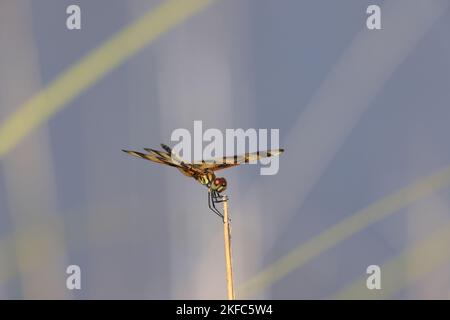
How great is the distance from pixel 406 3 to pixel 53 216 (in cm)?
172

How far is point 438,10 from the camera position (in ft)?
9.53

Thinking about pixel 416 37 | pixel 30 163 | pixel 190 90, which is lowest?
pixel 30 163

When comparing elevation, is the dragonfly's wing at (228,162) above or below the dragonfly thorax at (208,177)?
above

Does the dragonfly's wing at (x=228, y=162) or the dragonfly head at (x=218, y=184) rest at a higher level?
the dragonfly's wing at (x=228, y=162)

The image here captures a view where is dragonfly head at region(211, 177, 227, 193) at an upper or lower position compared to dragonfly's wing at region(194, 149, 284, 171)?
lower

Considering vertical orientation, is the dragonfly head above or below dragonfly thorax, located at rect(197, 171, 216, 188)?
below

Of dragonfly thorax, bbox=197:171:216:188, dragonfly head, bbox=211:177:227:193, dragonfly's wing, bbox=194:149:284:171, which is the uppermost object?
dragonfly's wing, bbox=194:149:284:171

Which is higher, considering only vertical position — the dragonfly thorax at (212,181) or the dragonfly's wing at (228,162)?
the dragonfly's wing at (228,162)

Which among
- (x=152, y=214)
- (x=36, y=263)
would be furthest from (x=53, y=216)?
(x=152, y=214)

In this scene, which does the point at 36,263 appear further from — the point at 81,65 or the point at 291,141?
the point at 291,141

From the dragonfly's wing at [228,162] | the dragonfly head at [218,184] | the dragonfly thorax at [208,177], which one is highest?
the dragonfly's wing at [228,162]

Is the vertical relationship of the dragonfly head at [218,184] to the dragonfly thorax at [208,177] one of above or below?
below

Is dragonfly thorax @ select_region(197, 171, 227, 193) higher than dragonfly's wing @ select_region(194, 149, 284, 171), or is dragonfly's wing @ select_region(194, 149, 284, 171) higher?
dragonfly's wing @ select_region(194, 149, 284, 171)

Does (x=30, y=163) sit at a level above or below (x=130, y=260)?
above
